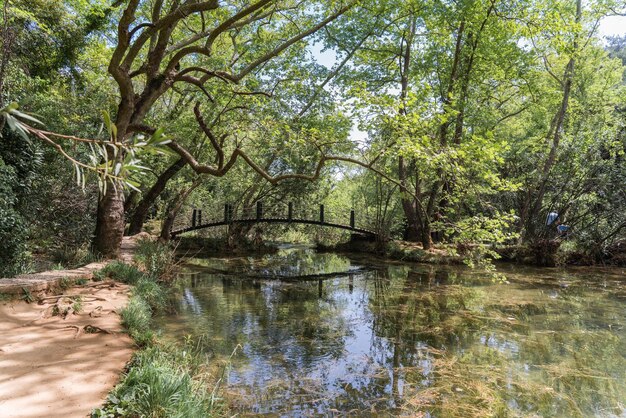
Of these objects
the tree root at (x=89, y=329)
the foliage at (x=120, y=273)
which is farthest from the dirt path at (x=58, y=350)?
the foliage at (x=120, y=273)

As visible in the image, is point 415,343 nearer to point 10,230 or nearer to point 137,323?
point 137,323

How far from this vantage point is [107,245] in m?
7.34

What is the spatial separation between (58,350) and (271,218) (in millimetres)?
13175

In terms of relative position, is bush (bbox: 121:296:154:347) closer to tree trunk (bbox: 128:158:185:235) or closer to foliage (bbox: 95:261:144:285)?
foliage (bbox: 95:261:144:285)

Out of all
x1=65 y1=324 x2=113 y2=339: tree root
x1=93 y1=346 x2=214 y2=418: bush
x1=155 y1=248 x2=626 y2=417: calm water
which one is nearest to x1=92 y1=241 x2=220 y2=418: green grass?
x1=93 y1=346 x2=214 y2=418: bush

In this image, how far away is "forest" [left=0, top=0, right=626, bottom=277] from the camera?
6898 mm

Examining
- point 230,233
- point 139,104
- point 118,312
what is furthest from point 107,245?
point 230,233

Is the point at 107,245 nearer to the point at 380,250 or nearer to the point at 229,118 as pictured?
the point at 229,118

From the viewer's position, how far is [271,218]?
16.5m

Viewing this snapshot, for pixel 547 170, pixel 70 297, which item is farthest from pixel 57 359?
pixel 547 170

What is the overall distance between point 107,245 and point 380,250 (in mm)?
10630

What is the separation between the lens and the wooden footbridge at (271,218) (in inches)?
628

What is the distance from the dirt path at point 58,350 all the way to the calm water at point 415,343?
3.78ft

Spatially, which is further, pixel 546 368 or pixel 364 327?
pixel 364 327
